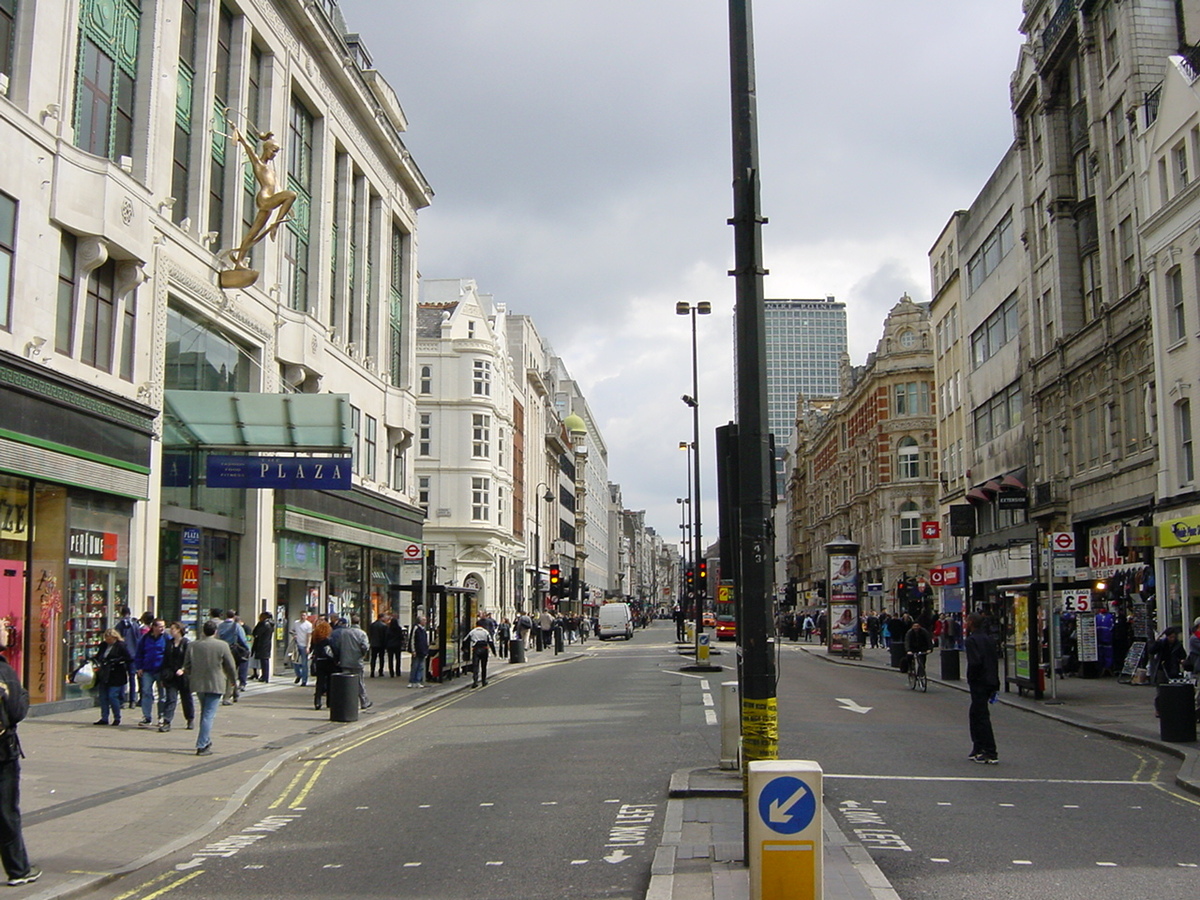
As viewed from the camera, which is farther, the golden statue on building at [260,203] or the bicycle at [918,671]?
the golden statue on building at [260,203]

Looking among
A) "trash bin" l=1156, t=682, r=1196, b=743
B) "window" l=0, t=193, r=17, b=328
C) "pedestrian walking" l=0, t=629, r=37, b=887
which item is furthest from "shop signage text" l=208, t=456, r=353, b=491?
"pedestrian walking" l=0, t=629, r=37, b=887

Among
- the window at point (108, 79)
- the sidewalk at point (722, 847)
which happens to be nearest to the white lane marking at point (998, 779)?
the sidewalk at point (722, 847)

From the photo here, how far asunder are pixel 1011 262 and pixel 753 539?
3826 centimetres

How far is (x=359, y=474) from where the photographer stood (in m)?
38.1

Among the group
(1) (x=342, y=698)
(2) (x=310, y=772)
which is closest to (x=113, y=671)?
(1) (x=342, y=698)

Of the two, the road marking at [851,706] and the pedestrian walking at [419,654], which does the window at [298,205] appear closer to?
the pedestrian walking at [419,654]

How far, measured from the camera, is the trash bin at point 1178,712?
15898 millimetres

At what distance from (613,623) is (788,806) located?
208 feet

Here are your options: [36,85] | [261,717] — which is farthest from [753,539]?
[36,85]

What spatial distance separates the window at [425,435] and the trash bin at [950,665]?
41.2 metres

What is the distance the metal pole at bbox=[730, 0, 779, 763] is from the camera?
802cm

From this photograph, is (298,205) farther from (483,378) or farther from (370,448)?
(483,378)

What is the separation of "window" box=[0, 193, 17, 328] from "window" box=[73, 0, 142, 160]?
273 centimetres

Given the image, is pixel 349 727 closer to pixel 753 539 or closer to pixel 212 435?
pixel 212 435
